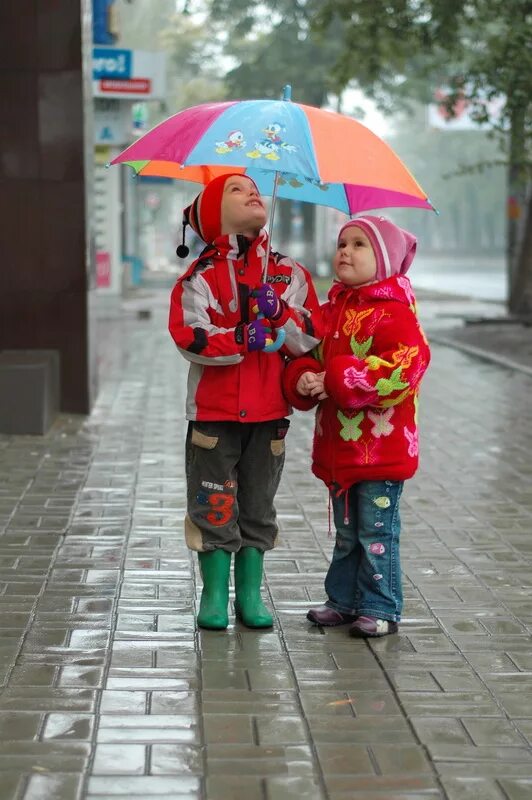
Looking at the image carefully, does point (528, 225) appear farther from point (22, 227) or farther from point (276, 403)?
point (276, 403)

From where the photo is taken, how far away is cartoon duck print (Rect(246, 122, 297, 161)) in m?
4.93

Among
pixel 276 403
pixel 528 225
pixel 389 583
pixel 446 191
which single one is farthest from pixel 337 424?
pixel 446 191

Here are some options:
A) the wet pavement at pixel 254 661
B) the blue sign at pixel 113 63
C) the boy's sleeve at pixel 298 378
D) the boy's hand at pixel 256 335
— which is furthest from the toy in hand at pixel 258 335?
the blue sign at pixel 113 63

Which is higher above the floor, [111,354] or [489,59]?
[489,59]

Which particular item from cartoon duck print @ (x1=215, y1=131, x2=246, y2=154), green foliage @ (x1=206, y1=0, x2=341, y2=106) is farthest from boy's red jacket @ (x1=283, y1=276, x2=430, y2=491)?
green foliage @ (x1=206, y1=0, x2=341, y2=106)

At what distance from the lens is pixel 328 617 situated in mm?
5473

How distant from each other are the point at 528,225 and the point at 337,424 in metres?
16.8

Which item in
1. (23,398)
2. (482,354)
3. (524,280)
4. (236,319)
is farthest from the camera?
(524,280)

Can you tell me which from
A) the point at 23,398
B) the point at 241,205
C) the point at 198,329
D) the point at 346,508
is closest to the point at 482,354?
the point at 23,398

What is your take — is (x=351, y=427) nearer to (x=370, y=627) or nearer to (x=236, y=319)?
(x=236, y=319)

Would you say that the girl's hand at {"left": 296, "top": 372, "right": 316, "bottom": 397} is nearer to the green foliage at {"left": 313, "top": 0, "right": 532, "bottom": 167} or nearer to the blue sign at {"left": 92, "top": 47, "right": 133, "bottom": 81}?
the green foliage at {"left": 313, "top": 0, "right": 532, "bottom": 167}

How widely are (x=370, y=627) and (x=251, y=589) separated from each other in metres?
0.47

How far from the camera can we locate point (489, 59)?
57.6ft

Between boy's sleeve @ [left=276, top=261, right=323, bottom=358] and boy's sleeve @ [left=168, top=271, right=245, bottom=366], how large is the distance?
195 mm
